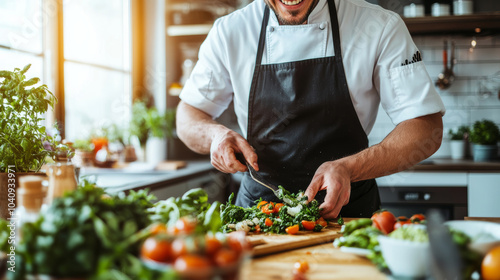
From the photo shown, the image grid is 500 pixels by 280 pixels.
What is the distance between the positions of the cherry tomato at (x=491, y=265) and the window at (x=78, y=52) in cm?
244

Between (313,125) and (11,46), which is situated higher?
(11,46)

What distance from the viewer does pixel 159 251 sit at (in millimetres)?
777

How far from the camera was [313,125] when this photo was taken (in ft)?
6.26

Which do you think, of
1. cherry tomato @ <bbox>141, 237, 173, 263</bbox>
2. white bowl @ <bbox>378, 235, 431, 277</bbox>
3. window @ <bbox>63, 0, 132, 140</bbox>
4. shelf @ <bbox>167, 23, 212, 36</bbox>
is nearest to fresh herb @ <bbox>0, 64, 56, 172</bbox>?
cherry tomato @ <bbox>141, 237, 173, 263</bbox>

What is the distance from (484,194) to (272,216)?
2145mm

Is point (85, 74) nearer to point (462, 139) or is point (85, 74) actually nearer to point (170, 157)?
point (170, 157)

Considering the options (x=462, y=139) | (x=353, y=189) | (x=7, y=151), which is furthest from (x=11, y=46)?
(x=462, y=139)

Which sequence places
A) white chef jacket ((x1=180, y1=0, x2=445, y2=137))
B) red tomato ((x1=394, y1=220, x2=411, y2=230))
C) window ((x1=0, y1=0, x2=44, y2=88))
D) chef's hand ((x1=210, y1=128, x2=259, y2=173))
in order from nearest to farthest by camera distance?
1. red tomato ((x1=394, y1=220, x2=411, y2=230))
2. chef's hand ((x1=210, y1=128, x2=259, y2=173))
3. white chef jacket ((x1=180, y1=0, x2=445, y2=137))
4. window ((x1=0, y1=0, x2=44, y2=88))

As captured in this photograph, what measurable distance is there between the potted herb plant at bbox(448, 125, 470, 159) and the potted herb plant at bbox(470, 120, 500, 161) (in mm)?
124

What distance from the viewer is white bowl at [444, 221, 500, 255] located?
0.99 meters

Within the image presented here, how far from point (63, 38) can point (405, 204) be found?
2.52 meters

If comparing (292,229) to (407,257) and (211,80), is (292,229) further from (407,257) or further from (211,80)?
(211,80)

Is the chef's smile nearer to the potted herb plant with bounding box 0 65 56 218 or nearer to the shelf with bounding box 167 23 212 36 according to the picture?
the potted herb plant with bounding box 0 65 56 218

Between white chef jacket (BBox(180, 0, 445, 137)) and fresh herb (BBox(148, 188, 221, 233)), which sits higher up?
white chef jacket (BBox(180, 0, 445, 137))
